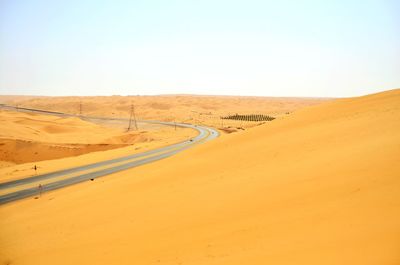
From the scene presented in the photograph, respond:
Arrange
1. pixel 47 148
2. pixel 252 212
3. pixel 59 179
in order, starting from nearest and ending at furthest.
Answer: pixel 252 212, pixel 59 179, pixel 47 148

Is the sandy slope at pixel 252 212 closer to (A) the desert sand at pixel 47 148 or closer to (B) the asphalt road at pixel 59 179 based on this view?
(B) the asphalt road at pixel 59 179

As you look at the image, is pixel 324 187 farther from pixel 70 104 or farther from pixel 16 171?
pixel 70 104

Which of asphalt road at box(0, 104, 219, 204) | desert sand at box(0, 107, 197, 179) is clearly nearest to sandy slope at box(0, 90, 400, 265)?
asphalt road at box(0, 104, 219, 204)

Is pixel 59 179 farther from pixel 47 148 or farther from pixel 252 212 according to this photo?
pixel 47 148

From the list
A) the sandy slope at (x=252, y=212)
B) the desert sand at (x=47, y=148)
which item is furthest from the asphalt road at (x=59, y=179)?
the sandy slope at (x=252, y=212)

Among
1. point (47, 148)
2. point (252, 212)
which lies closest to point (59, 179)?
point (252, 212)

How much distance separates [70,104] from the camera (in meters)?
178

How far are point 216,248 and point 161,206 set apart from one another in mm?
4628

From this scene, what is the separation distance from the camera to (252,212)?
8820 millimetres

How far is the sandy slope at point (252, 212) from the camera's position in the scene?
633cm

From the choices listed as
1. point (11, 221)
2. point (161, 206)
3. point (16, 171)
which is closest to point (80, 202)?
point (11, 221)

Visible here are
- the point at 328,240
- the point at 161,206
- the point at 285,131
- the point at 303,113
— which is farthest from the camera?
the point at 303,113

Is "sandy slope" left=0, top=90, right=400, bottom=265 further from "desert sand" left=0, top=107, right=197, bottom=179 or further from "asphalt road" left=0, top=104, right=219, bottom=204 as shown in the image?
"desert sand" left=0, top=107, right=197, bottom=179

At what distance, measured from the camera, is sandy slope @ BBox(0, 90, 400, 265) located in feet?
20.8
